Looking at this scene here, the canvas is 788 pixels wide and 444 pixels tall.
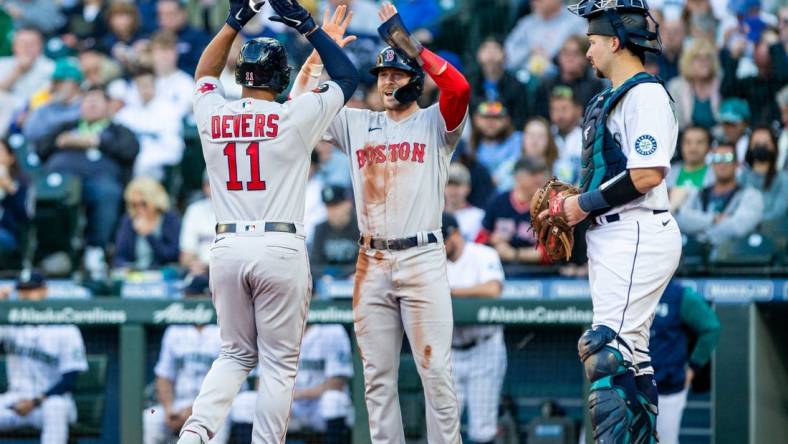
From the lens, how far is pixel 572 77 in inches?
412

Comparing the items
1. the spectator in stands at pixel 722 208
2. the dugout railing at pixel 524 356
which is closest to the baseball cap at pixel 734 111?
the spectator in stands at pixel 722 208

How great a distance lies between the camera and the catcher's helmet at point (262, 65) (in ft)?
17.7

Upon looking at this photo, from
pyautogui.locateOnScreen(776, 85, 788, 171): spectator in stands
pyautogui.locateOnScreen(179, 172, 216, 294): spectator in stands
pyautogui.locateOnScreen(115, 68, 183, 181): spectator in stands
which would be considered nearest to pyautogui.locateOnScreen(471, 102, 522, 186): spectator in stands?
pyautogui.locateOnScreen(776, 85, 788, 171): spectator in stands

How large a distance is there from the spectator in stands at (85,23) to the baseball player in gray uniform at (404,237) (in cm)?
766

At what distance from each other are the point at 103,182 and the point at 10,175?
878mm

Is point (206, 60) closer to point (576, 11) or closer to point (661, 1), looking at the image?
point (576, 11)

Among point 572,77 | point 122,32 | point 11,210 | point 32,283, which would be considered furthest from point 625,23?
point 122,32

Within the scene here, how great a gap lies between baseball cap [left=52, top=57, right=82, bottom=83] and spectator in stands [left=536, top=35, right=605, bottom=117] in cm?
445

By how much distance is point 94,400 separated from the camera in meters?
7.57

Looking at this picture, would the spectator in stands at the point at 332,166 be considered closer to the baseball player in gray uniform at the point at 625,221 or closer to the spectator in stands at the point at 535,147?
the spectator in stands at the point at 535,147

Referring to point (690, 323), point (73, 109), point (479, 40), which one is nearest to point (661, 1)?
point (479, 40)

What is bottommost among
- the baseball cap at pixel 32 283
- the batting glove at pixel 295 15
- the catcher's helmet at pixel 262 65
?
the baseball cap at pixel 32 283

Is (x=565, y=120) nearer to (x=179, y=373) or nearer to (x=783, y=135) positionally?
(x=783, y=135)

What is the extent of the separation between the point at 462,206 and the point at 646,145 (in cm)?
462
